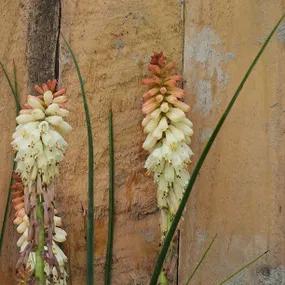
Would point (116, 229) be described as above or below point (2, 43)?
→ below

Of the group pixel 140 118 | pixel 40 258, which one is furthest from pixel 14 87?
pixel 40 258

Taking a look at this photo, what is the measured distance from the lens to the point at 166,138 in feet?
5.82

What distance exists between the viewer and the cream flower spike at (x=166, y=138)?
68.5 inches

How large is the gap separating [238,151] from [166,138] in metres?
0.26

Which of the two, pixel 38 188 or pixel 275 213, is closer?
pixel 38 188

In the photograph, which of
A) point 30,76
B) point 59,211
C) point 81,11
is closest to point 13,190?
point 59,211

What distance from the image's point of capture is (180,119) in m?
1.79

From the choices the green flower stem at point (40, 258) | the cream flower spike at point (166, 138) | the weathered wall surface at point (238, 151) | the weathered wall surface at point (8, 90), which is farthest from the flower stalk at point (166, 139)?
the weathered wall surface at point (8, 90)

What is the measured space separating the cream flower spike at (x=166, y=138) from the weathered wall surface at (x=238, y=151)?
18 centimetres

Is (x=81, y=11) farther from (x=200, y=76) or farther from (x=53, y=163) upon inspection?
(x=53, y=163)

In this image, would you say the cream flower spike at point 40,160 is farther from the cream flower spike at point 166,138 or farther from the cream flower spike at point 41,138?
the cream flower spike at point 166,138

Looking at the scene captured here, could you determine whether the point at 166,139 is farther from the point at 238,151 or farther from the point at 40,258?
the point at 40,258

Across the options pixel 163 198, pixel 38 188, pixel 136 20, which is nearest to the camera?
pixel 38 188

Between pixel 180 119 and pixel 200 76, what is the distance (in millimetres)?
258
